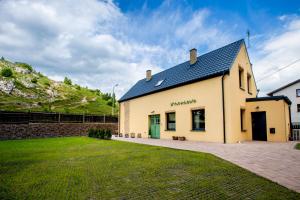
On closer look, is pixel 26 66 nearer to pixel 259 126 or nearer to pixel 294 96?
pixel 259 126

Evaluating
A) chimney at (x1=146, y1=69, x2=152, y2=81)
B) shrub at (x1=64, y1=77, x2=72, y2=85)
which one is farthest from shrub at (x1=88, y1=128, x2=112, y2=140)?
shrub at (x1=64, y1=77, x2=72, y2=85)

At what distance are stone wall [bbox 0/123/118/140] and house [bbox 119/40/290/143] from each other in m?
8.51

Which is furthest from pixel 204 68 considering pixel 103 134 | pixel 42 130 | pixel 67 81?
pixel 67 81

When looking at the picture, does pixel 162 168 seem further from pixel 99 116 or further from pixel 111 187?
pixel 99 116

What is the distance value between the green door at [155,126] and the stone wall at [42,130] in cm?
767

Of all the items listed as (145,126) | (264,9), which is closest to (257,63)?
(264,9)

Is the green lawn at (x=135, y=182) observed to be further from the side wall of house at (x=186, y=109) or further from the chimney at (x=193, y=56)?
the chimney at (x=193, y=56)

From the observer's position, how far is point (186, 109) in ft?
47.2

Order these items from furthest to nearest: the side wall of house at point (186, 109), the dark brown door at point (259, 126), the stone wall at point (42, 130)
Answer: the stone wall at point (42, 130), the dark brown door at point (259, 126), the side wall of house at point (186, 109)

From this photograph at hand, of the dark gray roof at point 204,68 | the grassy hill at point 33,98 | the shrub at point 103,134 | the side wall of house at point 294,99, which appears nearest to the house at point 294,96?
the side wall of house at point 294,99

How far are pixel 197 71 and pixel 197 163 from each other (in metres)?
9.93

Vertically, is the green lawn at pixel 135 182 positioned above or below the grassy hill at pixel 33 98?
below

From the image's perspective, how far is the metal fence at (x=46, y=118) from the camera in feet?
51.6

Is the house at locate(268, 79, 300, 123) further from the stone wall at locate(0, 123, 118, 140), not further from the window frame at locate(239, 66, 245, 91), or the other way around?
the stone wall at locate(0, 123, 118, 140)
